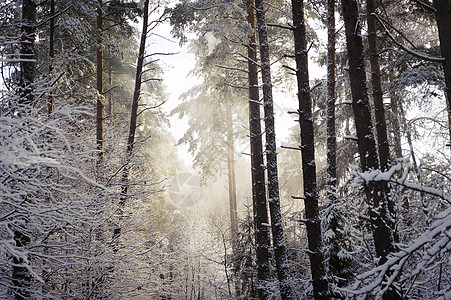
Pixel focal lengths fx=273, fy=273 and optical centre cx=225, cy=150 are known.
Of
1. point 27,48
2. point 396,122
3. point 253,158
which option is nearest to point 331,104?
point 253,158

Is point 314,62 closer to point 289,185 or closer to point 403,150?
point 403,150

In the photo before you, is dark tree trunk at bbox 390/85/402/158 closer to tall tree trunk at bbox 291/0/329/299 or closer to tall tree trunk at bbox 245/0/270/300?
tall tree trunk at bbox 245/0/270/300

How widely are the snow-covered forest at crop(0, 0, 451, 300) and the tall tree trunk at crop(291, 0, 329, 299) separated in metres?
0.03

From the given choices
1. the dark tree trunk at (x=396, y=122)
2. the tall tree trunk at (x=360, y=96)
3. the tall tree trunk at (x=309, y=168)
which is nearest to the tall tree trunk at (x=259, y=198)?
the tall tree trunk at (x=309, y=168)

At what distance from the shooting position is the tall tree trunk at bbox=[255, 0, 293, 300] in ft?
23.4

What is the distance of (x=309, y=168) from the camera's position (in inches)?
242

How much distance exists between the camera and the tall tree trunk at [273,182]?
7146 millimetres

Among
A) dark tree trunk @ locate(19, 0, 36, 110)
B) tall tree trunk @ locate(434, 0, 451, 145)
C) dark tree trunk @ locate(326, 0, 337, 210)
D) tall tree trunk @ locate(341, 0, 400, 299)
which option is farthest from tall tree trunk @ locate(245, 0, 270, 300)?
dark tree trunk @ locate(19, 0, 36, 110)

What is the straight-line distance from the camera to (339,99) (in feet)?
45.5

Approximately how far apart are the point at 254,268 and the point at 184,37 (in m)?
9.89

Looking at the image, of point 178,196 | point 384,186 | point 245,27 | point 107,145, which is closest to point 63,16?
point 107,145

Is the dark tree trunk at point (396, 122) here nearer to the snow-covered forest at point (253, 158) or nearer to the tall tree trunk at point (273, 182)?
the snow-covered forest at point (253, 158)

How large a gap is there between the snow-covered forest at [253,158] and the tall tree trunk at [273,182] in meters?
0.04

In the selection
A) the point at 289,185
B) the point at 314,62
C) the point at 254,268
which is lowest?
the point at 254,268
